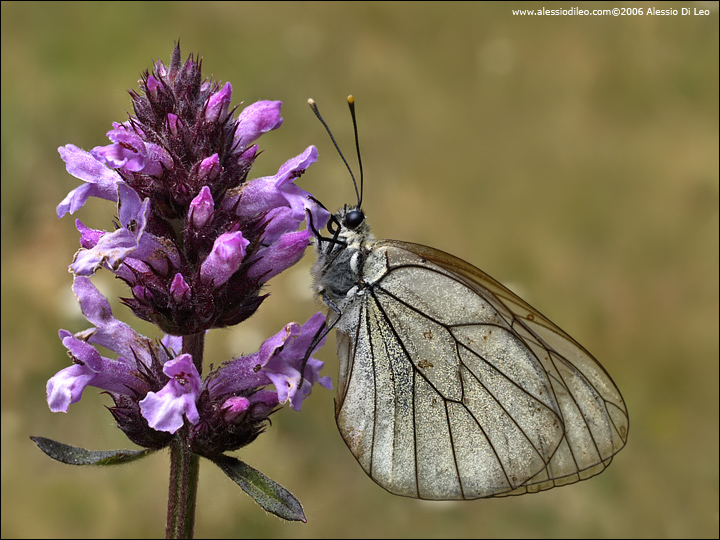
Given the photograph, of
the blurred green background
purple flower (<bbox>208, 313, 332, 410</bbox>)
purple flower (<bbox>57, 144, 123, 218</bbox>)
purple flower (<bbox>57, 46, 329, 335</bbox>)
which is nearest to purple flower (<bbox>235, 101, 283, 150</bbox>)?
purple flower (<bbox>57, 46, 329, 335</bbox>)

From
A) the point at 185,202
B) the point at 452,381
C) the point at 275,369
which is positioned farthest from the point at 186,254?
the point at 452,381

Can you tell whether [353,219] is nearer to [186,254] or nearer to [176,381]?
[186,254]

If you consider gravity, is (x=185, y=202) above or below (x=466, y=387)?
above

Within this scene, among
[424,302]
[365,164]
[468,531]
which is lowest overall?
[468,531]

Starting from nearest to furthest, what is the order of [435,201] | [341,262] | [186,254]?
1. [186,254]
2. [341,262]
3. [435,201]

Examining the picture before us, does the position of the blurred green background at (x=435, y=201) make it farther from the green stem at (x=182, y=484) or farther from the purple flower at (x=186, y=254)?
the purple flower at (x=186, y=254)

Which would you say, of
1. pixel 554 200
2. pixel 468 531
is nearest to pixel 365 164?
pixel 554 200

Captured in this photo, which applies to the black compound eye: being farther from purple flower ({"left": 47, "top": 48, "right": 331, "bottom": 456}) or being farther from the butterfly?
purple flower ({"left": 47, "top": 48, "right": 331, "bottom": 456})

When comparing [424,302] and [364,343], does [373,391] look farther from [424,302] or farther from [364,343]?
[424,302]
